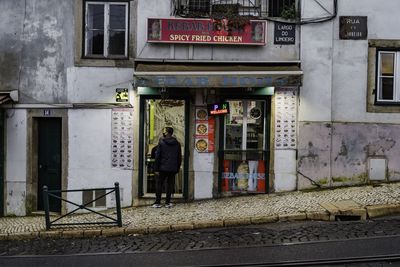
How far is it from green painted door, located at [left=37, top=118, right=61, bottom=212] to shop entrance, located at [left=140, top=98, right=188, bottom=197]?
207 cm

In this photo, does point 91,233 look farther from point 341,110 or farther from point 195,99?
point 341,110

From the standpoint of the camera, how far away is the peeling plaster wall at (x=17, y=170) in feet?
43.3

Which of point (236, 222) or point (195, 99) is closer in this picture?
point (236, 222)

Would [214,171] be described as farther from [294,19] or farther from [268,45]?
[294,19]

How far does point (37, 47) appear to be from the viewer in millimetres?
13133

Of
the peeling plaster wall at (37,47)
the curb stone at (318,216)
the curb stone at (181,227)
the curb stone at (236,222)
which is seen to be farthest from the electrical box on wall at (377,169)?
the peeling plaster wall at (37,47)

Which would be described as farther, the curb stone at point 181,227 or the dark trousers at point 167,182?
the dark trousers at point 167,182

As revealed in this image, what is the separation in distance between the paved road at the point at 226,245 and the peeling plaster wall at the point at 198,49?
4430 millimetres

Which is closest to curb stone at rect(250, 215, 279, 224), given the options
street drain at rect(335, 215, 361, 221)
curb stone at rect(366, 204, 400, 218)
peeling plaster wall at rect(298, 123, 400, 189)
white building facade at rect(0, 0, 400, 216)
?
street drain at rect(335, 215, 361, 221)

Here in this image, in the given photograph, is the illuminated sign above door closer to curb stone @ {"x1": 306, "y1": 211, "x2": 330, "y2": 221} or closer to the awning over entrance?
the awning over entrance

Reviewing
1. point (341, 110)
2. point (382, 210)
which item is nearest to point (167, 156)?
point (341, 110)

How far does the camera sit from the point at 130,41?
13.0 m

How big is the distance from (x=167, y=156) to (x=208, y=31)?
3004 millimetres

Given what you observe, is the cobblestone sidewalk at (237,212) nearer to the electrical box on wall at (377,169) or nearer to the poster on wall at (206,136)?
the electrical box on wall at (377,169)
